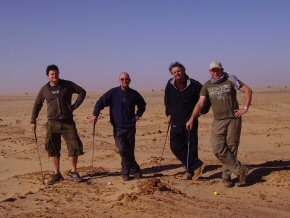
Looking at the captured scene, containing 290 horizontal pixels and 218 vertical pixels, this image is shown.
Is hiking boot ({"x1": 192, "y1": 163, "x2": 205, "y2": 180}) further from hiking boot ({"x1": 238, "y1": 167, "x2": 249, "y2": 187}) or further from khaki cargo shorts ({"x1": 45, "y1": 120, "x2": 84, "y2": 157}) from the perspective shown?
khaki cargo shorts ({"x1": 45, "y1": 120, "x2": 84, "y2": 157})

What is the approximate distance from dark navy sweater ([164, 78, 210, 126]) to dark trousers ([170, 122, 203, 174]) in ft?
0.55

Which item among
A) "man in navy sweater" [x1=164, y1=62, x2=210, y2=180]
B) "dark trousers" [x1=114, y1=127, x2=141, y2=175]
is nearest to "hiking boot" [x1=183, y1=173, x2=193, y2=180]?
"man in navy sweater" [x1=164, y1=62, x2=210, y2=180]

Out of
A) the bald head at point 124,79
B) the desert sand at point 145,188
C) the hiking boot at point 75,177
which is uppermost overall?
the bald head at point 124,79

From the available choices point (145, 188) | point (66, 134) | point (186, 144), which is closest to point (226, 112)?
point (186, 144)

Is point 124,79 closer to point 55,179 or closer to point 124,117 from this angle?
point 124,117

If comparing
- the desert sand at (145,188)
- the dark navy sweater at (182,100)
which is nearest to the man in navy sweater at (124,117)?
the desert sand at (145,188)

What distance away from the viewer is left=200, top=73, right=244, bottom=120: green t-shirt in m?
7.18

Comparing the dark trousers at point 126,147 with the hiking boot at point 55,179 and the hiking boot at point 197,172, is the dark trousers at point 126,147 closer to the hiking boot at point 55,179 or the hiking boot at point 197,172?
the hiking boot at point 197,172

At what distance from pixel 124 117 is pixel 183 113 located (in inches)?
42.7

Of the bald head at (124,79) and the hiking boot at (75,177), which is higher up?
the bald head at (124,79)

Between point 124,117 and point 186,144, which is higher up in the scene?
point 124,117

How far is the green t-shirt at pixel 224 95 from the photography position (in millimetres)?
7184

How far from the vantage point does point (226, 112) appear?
727 cm

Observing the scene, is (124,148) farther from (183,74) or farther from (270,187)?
(270,187)
